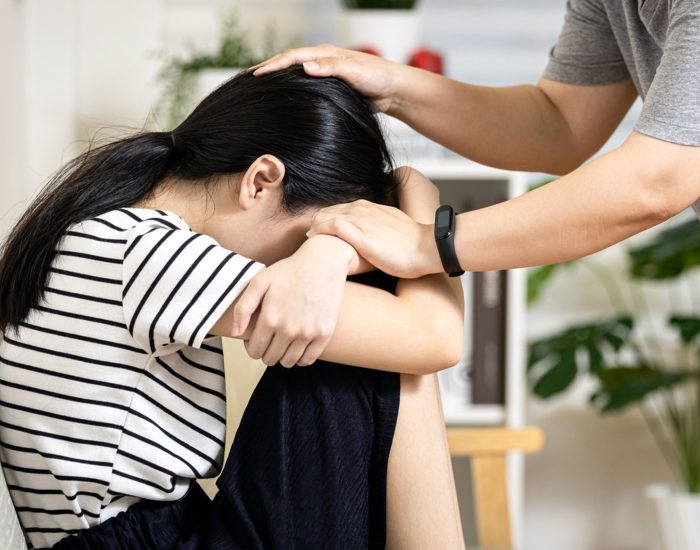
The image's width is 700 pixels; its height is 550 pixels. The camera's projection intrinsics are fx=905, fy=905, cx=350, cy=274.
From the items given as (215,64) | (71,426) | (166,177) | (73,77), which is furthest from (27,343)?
(73,77)

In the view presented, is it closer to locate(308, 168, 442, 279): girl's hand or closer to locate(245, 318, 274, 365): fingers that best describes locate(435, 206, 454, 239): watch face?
locate(308, 168, 442, 279): girl's hand

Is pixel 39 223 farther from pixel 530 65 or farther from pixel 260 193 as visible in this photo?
pixel 530 65

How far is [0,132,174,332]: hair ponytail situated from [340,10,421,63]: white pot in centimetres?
95

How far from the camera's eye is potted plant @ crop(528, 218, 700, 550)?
1957 millimetres

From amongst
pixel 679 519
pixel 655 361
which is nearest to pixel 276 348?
pixel 679 519

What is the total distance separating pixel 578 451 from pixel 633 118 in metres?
0.85

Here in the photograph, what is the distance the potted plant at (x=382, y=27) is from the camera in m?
1.90

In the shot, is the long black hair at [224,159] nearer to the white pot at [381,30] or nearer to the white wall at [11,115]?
the white wall at [11,115]

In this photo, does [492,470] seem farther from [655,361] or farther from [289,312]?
[289,312]

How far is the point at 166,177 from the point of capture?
3.37 ft

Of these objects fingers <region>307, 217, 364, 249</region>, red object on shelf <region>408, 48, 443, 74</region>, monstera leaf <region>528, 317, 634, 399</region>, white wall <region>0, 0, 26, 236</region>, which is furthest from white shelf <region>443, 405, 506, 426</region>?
fingers <region>307, 217, 364, 249</region>

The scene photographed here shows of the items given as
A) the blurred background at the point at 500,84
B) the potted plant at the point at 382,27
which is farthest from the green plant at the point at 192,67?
the potted plant at the point at 382,27

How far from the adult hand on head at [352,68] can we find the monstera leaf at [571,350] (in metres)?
0.97

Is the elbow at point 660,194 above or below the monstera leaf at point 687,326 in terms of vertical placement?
above
